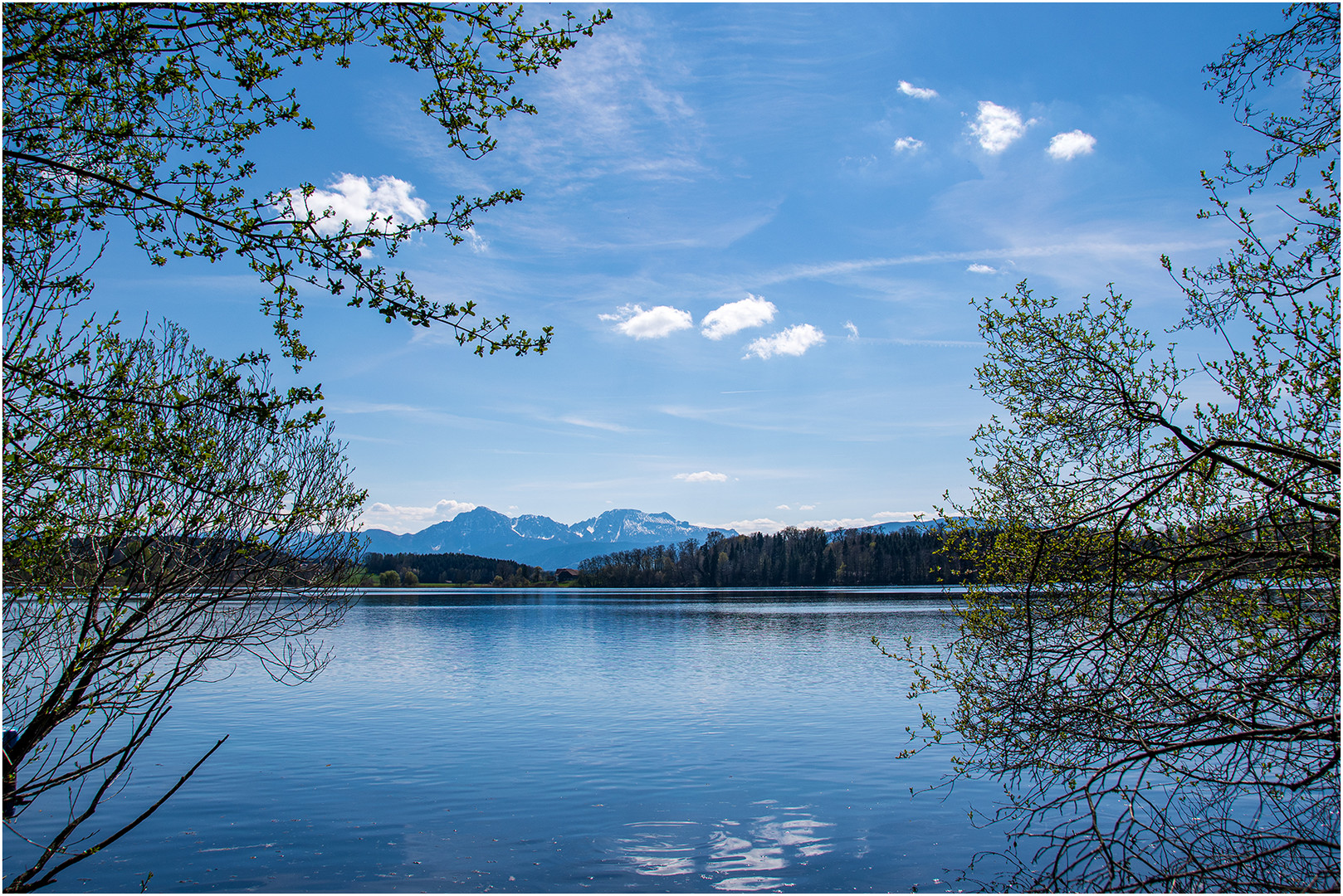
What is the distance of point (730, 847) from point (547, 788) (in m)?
5.60

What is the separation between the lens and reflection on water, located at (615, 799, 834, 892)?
13324mm

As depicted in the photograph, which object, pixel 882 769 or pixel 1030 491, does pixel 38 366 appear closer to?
pixel 1030 491

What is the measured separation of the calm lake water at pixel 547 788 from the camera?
1346 centimetres

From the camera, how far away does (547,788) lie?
1831 cm

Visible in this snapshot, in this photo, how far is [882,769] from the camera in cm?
1986

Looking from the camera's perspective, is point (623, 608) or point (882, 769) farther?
point (623, 608)

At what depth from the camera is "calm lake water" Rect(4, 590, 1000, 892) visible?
530 inches

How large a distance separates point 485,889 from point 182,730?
18091mm

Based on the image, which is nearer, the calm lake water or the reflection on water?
the reflection on water

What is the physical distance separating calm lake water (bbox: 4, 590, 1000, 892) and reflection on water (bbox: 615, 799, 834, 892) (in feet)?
0.17

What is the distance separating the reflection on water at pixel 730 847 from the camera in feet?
43.7

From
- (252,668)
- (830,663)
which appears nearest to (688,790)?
(830,663)

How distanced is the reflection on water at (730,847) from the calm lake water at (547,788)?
0.05 meters

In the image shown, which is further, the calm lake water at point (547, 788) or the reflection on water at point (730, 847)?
the calm lake water at point (547, 788)
